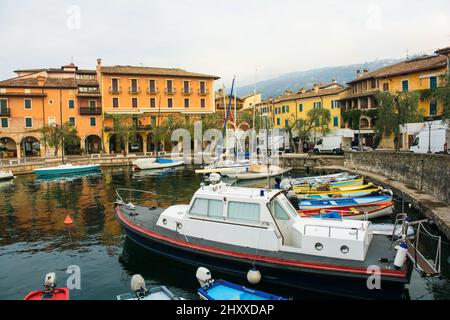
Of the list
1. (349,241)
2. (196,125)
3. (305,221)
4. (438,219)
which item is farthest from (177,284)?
(196,125)

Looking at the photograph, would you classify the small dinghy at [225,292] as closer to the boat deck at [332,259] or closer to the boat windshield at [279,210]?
the boat deck at [332,259]

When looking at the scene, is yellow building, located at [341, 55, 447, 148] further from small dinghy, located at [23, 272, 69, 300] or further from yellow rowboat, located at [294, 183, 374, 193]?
small dinghy, located at [23, 272, 69, 300]

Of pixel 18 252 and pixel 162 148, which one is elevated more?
pixel 162 148

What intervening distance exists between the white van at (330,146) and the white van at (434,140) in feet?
51.3

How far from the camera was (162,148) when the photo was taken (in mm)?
62250

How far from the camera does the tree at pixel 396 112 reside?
35469 mm

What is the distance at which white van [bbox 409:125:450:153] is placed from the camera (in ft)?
92.0

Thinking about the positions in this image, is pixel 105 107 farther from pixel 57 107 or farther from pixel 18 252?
pixel 18 252

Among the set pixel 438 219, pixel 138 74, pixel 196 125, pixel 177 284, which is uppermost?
pixel 138 74

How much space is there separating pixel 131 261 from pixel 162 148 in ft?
160

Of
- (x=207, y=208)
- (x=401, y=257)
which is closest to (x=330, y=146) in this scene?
(x=207, y=208)

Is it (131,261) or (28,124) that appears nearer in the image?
(131,261)

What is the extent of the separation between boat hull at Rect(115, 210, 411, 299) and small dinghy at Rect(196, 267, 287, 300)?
160 cm
